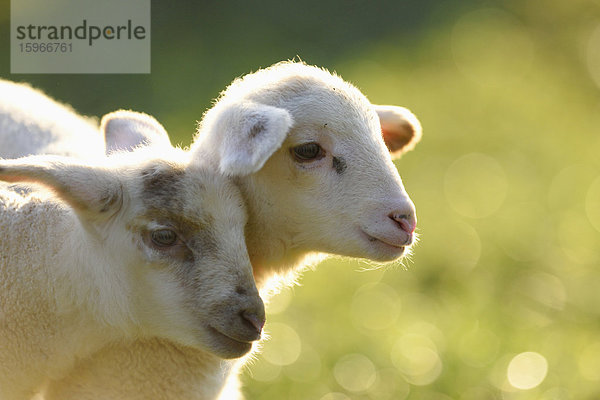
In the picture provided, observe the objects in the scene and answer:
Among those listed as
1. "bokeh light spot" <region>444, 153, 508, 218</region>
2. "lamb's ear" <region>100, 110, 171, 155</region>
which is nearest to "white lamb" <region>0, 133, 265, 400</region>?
"lamb's ear" <region>100, 110, 171, 155</region>

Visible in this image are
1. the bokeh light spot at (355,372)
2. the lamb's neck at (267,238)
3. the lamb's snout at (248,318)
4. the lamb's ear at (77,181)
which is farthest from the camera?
the bokeh light spot at (355,372)

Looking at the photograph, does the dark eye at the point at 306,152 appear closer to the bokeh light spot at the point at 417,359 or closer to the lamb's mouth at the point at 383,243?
the lamb's mouth at the point at 383,243

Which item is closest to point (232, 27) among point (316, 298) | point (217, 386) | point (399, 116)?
point (316, 298)

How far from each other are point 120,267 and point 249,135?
0.69 metres

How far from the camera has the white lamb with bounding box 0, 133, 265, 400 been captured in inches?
138

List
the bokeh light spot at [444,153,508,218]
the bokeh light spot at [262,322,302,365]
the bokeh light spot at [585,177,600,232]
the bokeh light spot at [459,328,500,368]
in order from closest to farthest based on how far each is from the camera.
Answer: the bokeh light spot at [459,328,500,368]
the bokeh light spot at [262,322,302,365]
the bokeh light spot at [585,177,600,232]
the bokeh light spot at [444,153,508,218]

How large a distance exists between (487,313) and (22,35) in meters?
3.31

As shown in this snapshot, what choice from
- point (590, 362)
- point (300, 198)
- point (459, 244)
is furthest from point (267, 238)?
point (459, 244)

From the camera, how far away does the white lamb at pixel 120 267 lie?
351cm

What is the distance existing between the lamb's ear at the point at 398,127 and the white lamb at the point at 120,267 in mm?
977

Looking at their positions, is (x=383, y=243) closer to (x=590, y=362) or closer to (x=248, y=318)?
(x=248, y=318)

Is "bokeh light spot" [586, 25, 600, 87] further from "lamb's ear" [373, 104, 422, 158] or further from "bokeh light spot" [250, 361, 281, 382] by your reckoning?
"lamb's ear" [373, 104, 422, 158]

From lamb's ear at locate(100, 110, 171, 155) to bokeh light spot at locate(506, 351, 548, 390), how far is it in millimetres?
2388

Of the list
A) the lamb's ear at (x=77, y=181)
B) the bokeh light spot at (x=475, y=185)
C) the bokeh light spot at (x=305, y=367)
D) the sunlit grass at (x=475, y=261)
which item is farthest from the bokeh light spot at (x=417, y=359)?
the bokeh light spot at (x=475, y=185)
